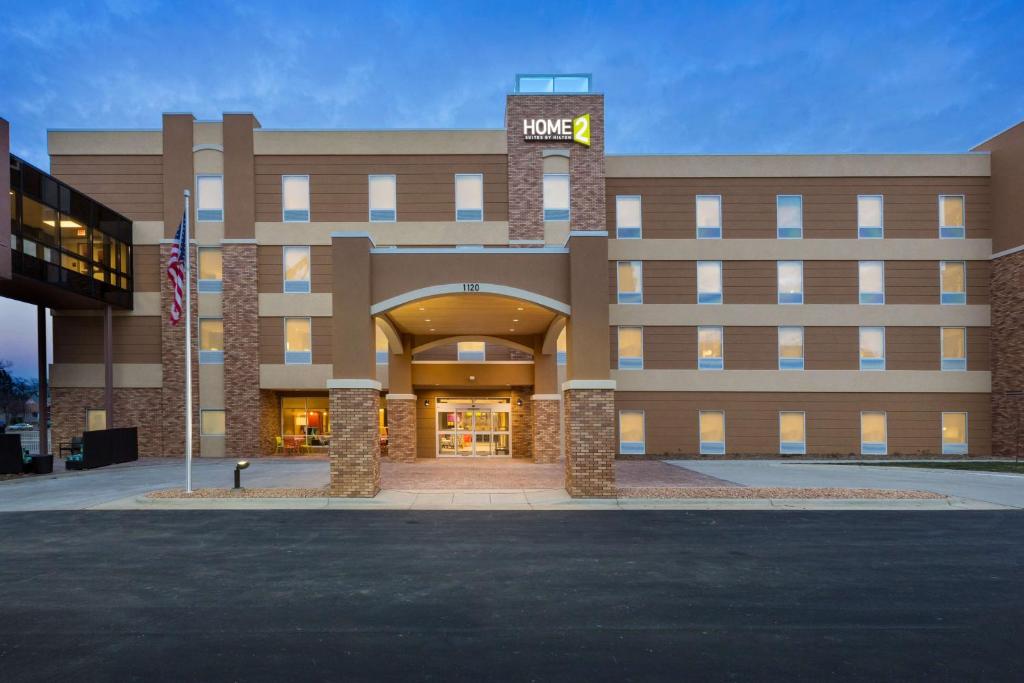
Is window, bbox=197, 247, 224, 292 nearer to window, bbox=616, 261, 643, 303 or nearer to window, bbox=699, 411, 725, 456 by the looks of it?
window, bbox=616, 261, 643, 303

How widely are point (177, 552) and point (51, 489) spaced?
10338 mm

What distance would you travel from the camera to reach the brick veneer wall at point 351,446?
49.0 ft

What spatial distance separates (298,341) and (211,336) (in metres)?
3.88

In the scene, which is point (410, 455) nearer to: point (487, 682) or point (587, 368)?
point (587, 368)

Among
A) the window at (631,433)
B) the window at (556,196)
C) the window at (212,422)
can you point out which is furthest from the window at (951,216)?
the window at (212,422)

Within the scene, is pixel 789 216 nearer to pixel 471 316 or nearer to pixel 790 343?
pixel 790 343

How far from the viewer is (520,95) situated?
25344 mm

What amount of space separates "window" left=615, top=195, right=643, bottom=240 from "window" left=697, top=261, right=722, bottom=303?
319 centimetres

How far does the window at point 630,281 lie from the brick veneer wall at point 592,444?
11.6m

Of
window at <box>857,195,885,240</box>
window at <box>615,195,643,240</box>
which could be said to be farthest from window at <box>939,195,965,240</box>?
window at <box>615,195,643,240</box>

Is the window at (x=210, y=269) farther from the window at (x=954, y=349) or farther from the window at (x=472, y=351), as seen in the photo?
the window at (x=954, y=349)

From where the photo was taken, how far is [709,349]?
25.8m

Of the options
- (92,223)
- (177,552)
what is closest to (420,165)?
(92,223)

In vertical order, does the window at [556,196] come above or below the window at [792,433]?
above
